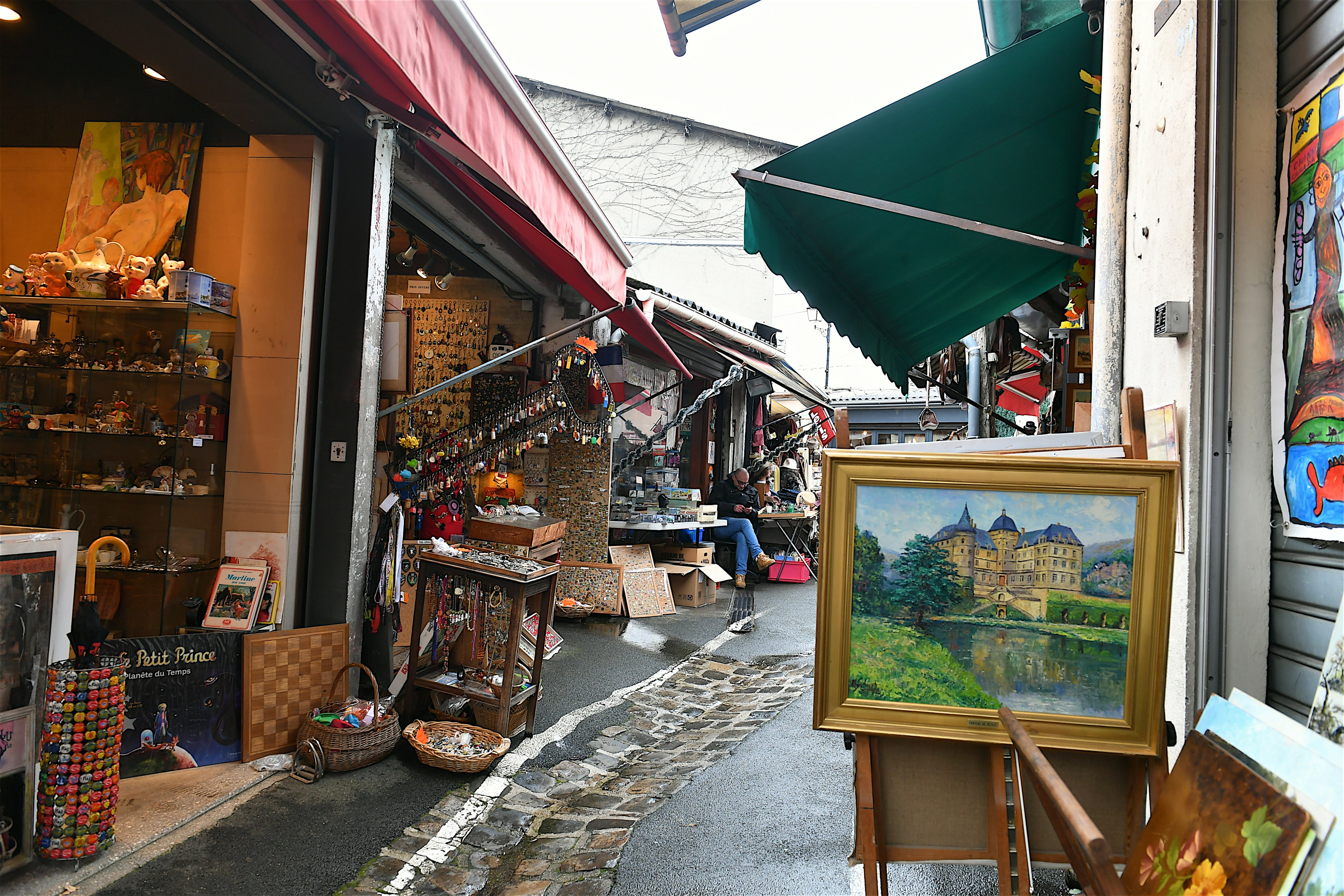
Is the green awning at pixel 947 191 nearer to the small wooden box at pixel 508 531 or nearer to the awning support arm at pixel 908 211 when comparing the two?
the awning support arm at pixel 908 211

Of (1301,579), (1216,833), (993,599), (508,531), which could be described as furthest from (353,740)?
(1301,579)

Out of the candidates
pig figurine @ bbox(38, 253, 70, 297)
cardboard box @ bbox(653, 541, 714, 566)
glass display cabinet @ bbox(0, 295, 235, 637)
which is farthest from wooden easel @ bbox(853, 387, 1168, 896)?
cardboard box @ bbox(653, 541, 714, 566)

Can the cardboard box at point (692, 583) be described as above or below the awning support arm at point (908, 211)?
below

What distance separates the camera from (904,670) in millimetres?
2305

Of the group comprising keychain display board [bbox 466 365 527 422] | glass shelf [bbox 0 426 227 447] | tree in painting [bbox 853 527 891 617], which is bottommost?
tree in painting [bbox 853 527 891 617]

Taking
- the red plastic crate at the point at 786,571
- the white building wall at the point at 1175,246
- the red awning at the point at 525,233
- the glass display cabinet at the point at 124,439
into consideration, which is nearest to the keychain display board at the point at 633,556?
the red plastic crate at the point at 786,571

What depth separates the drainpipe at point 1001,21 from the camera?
17.5 feet

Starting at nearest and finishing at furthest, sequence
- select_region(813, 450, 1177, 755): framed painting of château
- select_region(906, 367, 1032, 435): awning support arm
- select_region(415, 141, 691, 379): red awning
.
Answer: select_region(813, 450, 1177, 755): framed painting of château < select_region(415, 141, 691, 379): red awning < select_region(906, 367, 1032, 435): awning support arm

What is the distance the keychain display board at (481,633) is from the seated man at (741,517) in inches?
272

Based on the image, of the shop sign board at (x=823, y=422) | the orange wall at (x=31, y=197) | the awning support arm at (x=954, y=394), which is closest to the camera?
the orange wall at (x=31, y=197)

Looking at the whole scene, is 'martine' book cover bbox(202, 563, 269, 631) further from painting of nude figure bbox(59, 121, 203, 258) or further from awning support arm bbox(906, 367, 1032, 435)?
awning support arm bbox(906, 367, 1032, 435)

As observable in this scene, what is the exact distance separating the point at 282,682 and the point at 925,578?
3.76 meters

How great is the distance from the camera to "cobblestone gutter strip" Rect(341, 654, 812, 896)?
330 cm

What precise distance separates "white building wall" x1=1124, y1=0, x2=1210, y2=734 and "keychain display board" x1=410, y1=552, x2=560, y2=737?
3442mm
